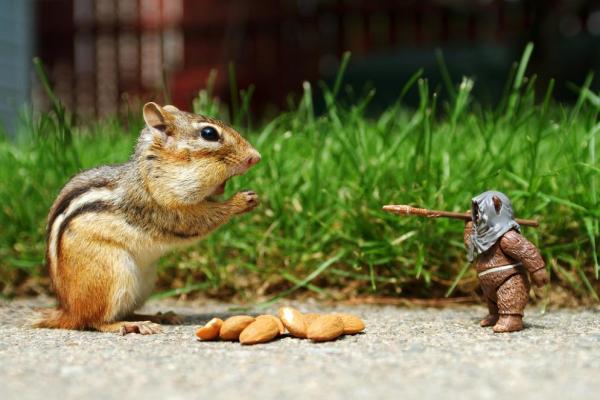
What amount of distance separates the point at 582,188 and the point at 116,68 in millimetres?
7938

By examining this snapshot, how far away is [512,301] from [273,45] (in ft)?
24.3

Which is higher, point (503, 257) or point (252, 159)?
point (252, 159)

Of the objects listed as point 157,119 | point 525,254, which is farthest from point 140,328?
point 525,254

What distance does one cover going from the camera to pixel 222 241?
12.1ft

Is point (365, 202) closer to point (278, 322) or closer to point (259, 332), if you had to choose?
point (278, 322)

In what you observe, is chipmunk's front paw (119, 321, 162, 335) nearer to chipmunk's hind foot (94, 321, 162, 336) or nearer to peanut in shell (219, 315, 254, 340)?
chipmunk's hind foot (94, 321, 162, 336)

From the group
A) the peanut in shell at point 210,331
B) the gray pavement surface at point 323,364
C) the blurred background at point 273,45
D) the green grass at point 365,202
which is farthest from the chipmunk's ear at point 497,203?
the blurred background at point 273,45

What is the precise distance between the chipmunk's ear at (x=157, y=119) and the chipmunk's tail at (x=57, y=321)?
722 millimetres

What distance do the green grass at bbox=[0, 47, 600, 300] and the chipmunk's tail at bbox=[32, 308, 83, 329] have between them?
0.72 m

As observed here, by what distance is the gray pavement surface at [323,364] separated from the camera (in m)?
1.86

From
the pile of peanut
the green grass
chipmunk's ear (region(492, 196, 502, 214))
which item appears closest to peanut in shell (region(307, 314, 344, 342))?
the pile of peanut

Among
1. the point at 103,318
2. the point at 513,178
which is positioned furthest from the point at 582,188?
the point at 103,318

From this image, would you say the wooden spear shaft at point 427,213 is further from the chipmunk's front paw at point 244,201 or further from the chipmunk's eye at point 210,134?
the chipmunk's eye at point 210,134

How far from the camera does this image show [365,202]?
3486 millimetres
